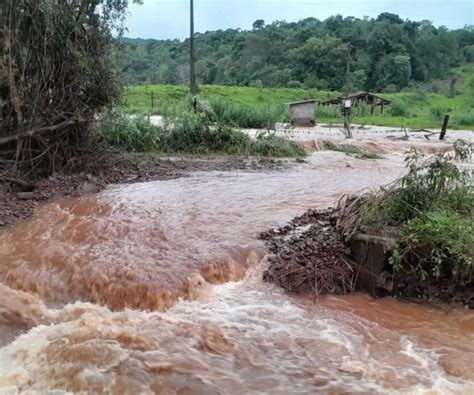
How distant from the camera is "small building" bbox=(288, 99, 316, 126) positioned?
25.0 meters

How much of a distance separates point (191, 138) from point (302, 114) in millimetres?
12333

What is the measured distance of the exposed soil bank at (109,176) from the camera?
847 cm

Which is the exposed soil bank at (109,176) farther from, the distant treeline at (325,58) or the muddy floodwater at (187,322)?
the distant treeline at (325,58)

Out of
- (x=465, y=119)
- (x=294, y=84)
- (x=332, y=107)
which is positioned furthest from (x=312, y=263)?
(x=294, y=84)

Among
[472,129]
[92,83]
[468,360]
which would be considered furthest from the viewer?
[472,129]

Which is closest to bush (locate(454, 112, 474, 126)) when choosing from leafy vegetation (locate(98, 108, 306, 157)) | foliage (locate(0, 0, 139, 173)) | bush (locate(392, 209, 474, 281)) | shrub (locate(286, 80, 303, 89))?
leafy vegetation (locate(98, 108, 306, 157))

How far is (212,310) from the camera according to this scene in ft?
17.2

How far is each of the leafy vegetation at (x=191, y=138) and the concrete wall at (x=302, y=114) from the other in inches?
421

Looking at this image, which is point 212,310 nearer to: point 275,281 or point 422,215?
point 275,281

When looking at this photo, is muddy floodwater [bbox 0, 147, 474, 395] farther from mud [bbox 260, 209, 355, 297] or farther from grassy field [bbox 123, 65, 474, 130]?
grassy field [bbox 123, 65, 474, 130]

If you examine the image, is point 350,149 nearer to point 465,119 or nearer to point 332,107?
point 465,119

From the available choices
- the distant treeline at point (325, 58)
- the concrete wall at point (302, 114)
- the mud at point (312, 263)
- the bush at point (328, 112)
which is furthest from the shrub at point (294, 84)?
the mud at point (312, 263)

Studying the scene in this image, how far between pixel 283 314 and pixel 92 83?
648cm

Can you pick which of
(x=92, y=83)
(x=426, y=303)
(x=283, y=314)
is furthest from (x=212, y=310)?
(x=92, y=83)
